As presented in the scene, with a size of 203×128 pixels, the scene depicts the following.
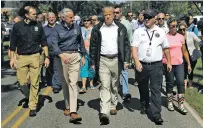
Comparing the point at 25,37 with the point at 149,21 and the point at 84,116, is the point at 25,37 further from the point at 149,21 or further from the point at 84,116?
the point at 149,21

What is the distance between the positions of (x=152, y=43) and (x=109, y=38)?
2.65 ft

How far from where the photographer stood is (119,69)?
7.89 metres

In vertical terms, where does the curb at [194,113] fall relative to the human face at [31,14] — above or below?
below

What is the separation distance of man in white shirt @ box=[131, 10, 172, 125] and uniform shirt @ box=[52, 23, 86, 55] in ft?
3.63

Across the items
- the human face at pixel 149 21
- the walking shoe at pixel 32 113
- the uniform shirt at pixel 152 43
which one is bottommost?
the walking shoe at pixel 32 113

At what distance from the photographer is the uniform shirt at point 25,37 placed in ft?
26.7

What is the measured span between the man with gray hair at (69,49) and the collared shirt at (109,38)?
0.50 m

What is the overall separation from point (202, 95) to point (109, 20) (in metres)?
3.42

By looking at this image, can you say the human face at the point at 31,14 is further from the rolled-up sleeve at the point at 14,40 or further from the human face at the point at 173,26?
the human face at the point at 173,26

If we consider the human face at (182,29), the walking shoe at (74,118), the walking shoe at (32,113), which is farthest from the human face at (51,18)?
the walking shoe at (74,118)

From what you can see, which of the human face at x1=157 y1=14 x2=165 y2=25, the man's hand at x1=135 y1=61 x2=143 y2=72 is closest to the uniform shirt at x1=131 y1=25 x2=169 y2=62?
the man's hand at x1=135 y1=61 x2=143 y2=72

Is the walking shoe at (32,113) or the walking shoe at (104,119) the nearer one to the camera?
the walking shoe at (104,119)

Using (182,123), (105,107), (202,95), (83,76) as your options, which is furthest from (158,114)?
(83,76)

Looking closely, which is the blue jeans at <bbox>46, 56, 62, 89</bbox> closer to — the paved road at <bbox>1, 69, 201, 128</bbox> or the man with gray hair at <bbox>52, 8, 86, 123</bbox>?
the paved road at <bbox>1, 69, 201, 128</bbox>
